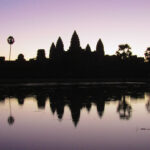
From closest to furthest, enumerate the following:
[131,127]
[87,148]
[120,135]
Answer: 1. [87,148]
2. [120,135]
3. [131,127]

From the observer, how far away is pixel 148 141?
9.77 metres

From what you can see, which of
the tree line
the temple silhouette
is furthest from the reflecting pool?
the tree line

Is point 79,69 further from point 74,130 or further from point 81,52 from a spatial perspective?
point 74,130

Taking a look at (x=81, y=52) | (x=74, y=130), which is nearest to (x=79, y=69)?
(x=81, y=52)

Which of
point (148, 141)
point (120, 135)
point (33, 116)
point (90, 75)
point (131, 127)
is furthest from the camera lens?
point (90, 75)

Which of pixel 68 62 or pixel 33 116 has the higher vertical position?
pixel 68 62

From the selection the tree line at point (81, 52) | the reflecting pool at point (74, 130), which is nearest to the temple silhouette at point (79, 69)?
the tree line at point (81, 52)

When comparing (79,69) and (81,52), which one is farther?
(81,52)

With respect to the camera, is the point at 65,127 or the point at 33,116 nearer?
the point at 65,127

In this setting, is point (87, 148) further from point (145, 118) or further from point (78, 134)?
point (145, 118)

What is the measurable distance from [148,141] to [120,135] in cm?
131

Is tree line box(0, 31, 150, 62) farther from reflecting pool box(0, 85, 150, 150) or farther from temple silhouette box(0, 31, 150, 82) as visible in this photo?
reflecting pool box(0, 85, 150, 150)

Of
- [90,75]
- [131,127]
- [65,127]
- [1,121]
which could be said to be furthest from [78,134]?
[90,75]

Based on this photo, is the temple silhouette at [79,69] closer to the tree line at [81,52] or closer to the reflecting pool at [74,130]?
the tree line at [81,52]
